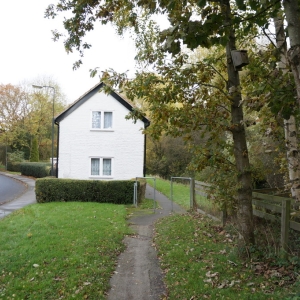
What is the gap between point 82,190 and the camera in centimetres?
1589

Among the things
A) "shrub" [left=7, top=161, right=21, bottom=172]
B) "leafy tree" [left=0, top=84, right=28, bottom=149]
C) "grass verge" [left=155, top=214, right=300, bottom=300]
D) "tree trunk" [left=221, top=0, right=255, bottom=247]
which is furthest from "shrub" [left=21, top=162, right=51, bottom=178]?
→ "tree trunk" [left=221, top=0, right=255, bottom=247]

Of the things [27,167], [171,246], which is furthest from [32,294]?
[27,167]

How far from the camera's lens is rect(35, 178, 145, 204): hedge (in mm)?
15844

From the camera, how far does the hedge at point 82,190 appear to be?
15.8m

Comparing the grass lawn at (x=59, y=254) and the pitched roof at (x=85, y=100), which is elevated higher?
the pitched roof at (x=85, y=100)

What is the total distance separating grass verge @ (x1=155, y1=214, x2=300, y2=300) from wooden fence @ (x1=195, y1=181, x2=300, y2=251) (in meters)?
0.61

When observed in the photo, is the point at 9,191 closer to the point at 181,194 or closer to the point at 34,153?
the point at 181,194

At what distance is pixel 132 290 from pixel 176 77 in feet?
13.0

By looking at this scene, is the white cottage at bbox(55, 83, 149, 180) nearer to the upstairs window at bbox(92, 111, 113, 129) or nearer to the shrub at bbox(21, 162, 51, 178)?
the upstairs window at bbox(92, 111, 113, 129)

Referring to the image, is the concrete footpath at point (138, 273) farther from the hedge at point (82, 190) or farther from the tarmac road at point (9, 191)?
the tarmac road at point (9, 191)

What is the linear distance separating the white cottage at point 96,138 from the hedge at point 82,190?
18.1ft

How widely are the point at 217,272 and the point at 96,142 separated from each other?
16770 mm

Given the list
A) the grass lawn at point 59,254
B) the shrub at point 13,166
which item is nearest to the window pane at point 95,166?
the grass lawn at point 59,254

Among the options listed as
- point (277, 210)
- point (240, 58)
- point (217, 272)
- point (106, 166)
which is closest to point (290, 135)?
point (277, 210)
